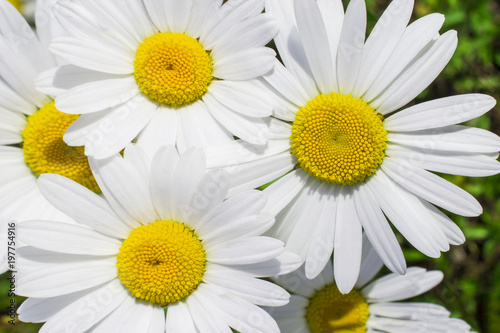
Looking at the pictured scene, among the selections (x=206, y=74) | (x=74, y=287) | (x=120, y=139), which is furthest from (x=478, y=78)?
(x=74, y=287)

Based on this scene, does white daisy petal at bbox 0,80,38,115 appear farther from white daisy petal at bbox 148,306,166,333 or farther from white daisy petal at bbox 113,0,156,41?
white daisy petal at bbox 148,306,166,333

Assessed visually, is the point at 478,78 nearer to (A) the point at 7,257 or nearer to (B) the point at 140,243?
(B) the point at 140,243

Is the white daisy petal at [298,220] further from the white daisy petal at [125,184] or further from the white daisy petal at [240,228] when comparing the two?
the white daisy petal at [125,184]

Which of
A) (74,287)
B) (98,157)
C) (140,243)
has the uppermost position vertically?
(98,157)

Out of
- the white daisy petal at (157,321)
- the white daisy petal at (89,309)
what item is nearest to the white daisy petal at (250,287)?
the white daisy petal at (157,321)

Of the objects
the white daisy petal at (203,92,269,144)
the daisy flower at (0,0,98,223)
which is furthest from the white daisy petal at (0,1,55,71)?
the white daisy petal at (203,92,269,144)

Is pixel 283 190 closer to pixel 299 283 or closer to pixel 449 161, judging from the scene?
pixel 299 283
